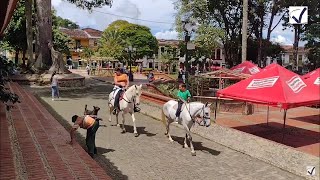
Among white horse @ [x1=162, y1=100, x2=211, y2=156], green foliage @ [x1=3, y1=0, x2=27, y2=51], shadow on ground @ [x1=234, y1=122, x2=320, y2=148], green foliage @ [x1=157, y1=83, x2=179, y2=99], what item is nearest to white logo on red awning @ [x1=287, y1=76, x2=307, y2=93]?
shadow on ground @ [x1=234, y1=122, x2=320, y2=148]

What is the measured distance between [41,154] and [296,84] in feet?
22.3

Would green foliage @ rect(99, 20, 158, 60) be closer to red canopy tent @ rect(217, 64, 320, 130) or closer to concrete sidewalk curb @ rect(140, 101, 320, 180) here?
concrete sidewalk curb @ rect(140, 101, 320, 180)

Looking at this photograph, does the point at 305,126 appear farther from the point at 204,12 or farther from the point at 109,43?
the point at 109,43

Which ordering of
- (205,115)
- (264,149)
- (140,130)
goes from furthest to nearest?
(140,130), (264,149), (205,115)

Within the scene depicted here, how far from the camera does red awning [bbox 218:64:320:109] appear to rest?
364 inches

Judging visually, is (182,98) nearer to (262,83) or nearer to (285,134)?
(262,83)

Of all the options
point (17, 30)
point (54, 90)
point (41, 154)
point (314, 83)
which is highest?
point (17, 30)

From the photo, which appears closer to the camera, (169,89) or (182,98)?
(182,98)

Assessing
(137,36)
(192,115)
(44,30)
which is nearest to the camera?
(192,115)

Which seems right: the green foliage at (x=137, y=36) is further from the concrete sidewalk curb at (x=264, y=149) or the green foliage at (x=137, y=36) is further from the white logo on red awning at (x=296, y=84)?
the white logo on red awning at (x=296, y=84)

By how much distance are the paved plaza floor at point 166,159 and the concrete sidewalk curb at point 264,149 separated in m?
0.15

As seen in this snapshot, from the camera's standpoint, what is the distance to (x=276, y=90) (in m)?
9.59

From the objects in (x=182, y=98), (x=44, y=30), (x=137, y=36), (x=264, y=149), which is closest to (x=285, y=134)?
(x=264, y=149)

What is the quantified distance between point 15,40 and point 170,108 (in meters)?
34.9
